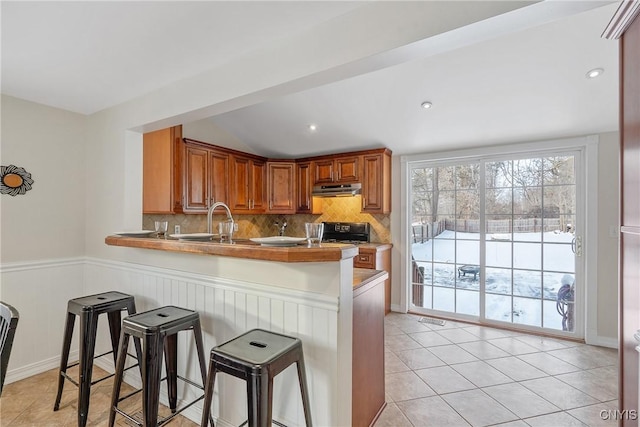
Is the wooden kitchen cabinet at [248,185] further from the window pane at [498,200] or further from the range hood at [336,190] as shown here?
the window pane at [498,200]

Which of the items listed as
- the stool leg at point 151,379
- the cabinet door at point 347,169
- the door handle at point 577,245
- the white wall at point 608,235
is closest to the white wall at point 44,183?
the stool leg at point 151,379

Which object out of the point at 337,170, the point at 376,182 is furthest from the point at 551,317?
the point at 337,170

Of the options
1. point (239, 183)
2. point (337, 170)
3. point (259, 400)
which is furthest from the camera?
point (337, 170)

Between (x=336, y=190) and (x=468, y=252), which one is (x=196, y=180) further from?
(x=468, y=252)

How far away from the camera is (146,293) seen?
2.35m

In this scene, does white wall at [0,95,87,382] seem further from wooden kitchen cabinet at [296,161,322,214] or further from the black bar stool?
wooden kitchen cabinet at [296,161,322,214]

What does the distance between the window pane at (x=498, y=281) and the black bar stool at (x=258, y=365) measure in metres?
3.14

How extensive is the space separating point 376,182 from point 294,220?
1.67m

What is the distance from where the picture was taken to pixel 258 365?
1.29m

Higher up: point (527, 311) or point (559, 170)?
point (559, 170)

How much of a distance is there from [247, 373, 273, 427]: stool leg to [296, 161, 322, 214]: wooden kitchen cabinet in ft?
11.5

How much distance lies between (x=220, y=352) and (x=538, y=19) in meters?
1.91

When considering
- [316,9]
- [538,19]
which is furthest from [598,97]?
[316,9]

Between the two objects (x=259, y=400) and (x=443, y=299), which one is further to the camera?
(x=443, y=299)
